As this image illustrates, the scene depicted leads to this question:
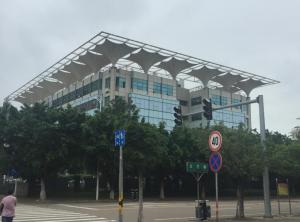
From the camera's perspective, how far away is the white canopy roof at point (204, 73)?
81.4m

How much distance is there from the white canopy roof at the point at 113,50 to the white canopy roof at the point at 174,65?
32.6 feet

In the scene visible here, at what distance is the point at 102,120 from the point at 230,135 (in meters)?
20.5

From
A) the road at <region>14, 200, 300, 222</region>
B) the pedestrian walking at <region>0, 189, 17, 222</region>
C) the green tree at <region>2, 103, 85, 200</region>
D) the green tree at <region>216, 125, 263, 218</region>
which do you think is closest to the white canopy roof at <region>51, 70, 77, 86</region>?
the green tree at <region>2, 103, 85, 200</region>

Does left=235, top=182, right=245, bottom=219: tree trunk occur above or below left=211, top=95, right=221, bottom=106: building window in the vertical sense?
below

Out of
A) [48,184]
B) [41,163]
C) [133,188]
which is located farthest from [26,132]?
[133,188]

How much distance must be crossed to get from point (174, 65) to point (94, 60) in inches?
582

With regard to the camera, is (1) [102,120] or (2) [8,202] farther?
(1) [102,120]

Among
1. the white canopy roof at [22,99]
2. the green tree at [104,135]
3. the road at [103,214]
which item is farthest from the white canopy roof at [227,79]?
the road at [103,214]

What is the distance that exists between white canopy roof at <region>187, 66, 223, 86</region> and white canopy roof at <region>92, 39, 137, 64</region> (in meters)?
17.7

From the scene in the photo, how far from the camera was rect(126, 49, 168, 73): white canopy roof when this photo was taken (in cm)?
7157

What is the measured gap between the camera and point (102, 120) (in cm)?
4097

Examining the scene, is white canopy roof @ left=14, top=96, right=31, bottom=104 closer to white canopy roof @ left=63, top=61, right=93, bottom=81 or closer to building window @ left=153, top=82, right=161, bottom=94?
white canopy roof @ left=63, top=61, right=93, bottom=81

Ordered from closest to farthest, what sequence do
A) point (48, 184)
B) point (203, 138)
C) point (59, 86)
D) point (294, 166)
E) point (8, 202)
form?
point (8, 202), point (203, 138), point (294, 166), point (48, 184), point (59, 86)

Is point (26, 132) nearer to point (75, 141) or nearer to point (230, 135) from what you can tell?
point (75, 141)
